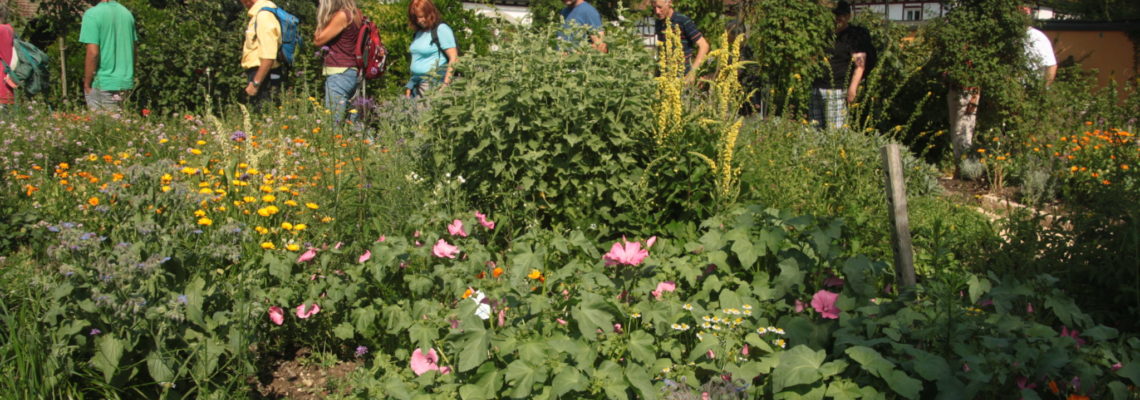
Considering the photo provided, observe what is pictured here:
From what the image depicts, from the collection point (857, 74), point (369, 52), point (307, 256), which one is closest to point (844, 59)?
point (857, 74)

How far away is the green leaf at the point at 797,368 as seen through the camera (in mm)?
2275

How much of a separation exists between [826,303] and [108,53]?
5.72 m

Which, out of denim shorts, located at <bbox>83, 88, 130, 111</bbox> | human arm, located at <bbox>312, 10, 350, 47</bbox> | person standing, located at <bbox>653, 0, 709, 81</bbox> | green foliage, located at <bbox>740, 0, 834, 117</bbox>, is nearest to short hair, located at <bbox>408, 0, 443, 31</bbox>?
human arm, located at <bbox>312, 10, 350, 47</bbox>

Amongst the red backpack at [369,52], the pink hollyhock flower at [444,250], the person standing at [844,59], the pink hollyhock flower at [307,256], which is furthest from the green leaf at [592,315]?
the person standing at [844,59]

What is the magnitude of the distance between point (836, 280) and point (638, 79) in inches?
54.6

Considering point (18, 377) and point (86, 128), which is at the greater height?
point (86, 128)

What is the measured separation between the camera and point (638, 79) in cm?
386

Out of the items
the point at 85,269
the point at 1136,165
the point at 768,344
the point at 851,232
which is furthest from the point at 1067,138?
the point at 85,269

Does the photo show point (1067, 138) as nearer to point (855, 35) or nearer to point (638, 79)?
point (855, 35)

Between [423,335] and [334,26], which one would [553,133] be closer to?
[423,335]

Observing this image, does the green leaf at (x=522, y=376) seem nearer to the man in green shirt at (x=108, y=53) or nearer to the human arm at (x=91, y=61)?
the man in green shirt at (x=108, y=53)

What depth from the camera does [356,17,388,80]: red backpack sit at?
640 centimetres

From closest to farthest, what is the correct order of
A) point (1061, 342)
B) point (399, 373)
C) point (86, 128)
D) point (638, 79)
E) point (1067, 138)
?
point (1061, 342) < point (399, 373) < point (638, 79) < point (86, 128) < point (1067, 138)

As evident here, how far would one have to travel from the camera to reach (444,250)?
9.74 feet
